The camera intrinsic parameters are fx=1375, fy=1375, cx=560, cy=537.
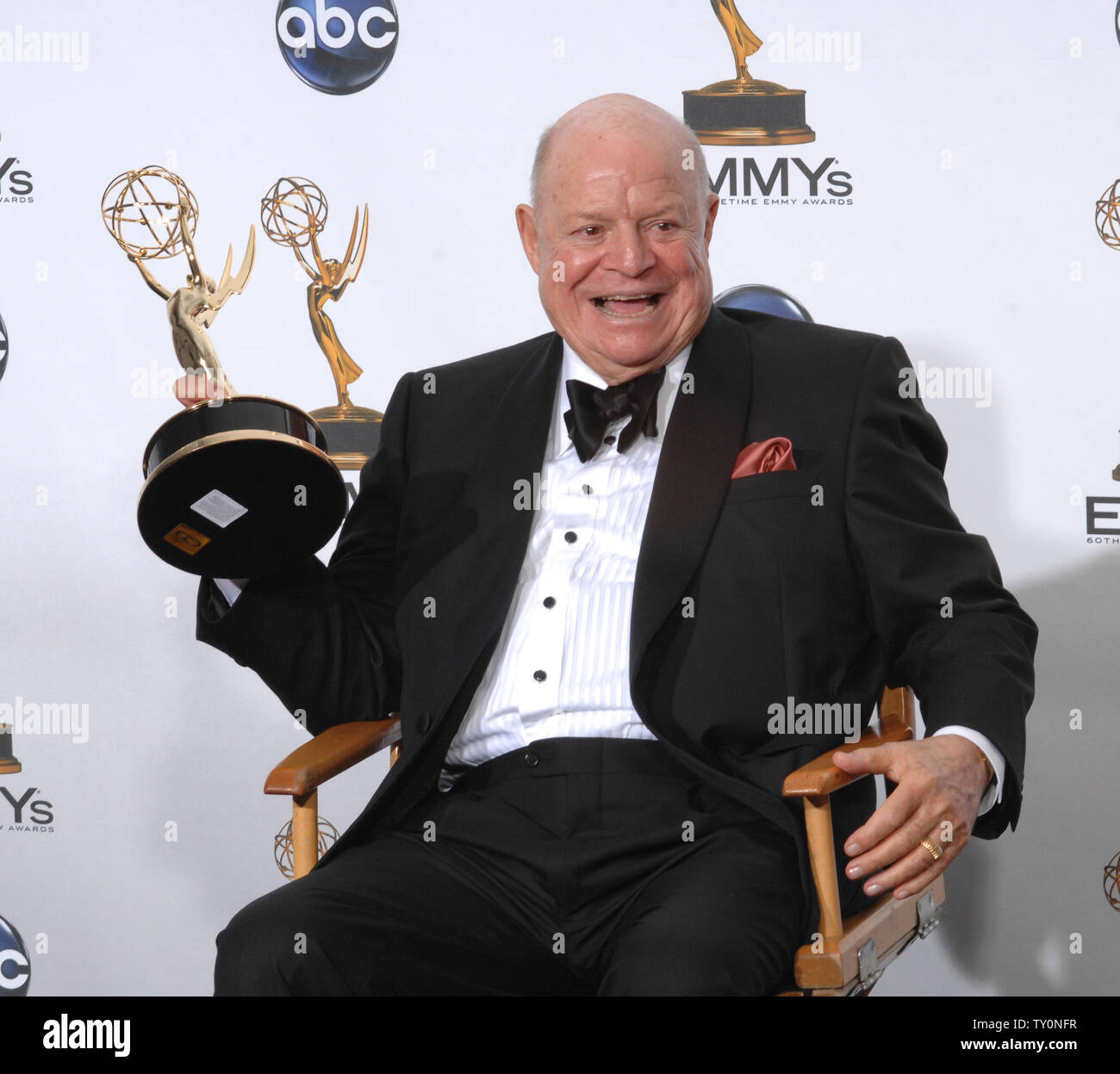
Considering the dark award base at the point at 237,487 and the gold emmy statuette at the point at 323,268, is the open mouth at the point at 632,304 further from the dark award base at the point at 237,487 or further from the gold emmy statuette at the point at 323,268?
the gold emmy statuette at the point at 323,268

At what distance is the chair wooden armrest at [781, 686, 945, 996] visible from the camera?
1781mm

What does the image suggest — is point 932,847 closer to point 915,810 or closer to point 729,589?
point 915,810

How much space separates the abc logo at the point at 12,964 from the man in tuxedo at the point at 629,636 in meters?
1.37

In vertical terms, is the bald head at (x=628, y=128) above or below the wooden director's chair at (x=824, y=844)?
above

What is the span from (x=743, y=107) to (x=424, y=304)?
82cm

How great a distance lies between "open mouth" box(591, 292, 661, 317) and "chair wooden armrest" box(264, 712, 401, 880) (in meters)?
0.80

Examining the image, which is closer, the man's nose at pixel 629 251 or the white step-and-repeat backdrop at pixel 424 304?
the man's nose at pixel 629 251

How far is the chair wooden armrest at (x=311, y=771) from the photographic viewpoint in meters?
2.04

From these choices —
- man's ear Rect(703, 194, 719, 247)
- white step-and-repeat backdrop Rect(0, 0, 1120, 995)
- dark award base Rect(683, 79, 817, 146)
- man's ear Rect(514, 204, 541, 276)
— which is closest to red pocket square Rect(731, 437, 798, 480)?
man's ear Rect(703, 194, 719, 247)

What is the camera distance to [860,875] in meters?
1.72

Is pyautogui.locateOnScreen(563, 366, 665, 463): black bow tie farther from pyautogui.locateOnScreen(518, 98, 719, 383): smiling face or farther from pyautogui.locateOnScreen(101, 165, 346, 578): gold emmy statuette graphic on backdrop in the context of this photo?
pyautogui.locateOnScreen(101, 165, 346, 578): gold emmy statuette graphic on backdrop

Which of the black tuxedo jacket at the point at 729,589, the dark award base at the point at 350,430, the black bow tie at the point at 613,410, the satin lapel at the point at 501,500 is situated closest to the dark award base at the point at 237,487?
the black tuxedo jacket at the point at 729,589

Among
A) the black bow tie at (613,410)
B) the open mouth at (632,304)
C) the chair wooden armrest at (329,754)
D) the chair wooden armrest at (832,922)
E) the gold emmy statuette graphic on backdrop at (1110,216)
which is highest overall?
the gold emmy statuette graphic on backdrop at (1110,216)

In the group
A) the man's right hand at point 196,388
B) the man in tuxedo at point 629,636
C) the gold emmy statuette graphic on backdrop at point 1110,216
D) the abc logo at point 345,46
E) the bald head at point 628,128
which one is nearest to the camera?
the man in tuxedo at point 629,636
